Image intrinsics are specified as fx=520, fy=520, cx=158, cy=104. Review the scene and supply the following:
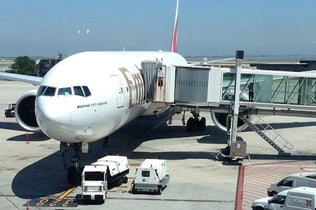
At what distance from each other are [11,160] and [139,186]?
8179mm

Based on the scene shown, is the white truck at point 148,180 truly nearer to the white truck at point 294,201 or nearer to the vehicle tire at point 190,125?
the white truck at point 294,201

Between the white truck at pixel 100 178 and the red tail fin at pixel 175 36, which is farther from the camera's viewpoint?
the red tail fin at pixel 175 36

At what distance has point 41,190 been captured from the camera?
18.2m

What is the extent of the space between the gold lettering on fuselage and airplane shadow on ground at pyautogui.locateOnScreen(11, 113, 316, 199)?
9.63ft

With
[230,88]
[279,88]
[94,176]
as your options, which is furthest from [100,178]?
[279,88]

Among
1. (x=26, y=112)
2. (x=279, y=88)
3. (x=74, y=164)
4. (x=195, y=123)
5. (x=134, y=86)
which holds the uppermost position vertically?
(x=279, y=88)

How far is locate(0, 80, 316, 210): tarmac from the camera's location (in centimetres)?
1684

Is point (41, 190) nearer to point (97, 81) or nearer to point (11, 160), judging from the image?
point (97, 81)

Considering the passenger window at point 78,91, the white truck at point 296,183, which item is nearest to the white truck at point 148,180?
the passenger window at point 78,91

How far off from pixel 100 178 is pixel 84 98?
2.71 meters

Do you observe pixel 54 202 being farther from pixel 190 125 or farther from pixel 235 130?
pixel 190 125

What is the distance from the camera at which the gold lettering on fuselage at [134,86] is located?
21688 millimetres

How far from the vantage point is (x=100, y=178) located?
55.9ft

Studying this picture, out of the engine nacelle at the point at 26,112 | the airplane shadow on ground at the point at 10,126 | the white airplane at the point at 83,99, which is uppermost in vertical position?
the white airplane at the point at 83,99
